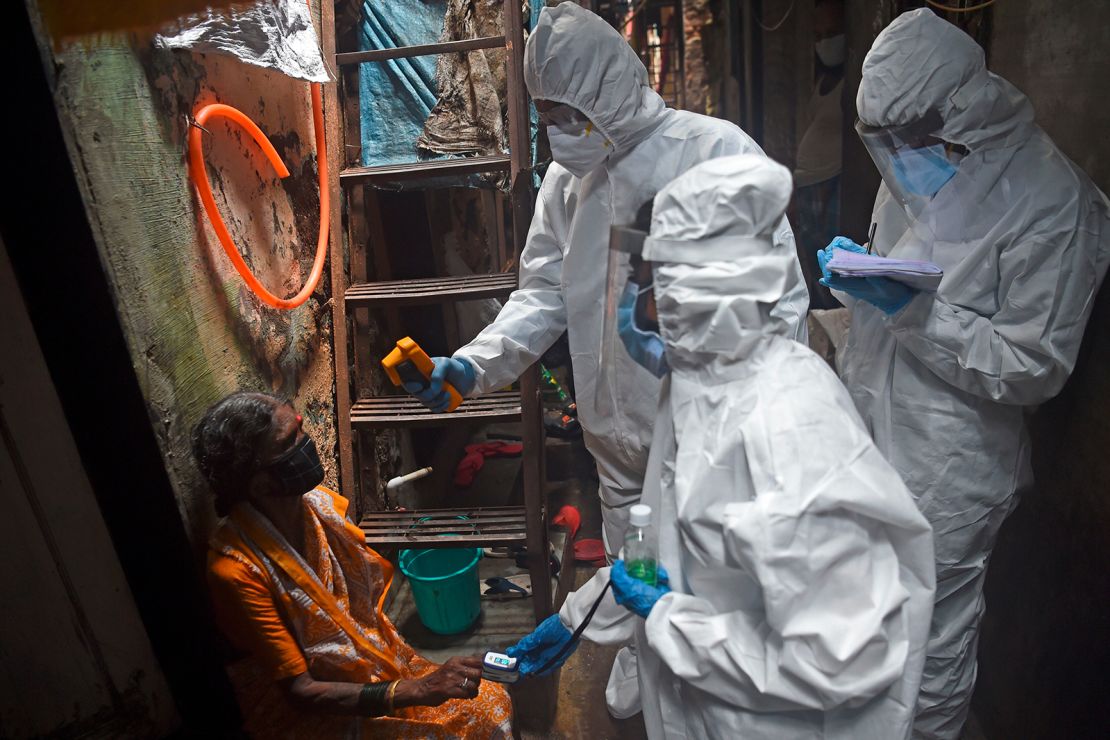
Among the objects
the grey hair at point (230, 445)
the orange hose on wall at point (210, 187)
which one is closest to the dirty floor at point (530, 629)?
the grey hair at point (230, 445)

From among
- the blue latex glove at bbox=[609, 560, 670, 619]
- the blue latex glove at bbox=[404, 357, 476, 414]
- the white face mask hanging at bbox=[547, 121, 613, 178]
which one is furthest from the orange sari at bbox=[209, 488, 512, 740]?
the white face mask hanging at bbox=[547, 121, 613, 178]

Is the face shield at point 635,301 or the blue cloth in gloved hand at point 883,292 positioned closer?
the face shield at point 635,301

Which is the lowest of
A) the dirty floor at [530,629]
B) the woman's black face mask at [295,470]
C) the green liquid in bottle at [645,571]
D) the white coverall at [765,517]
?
the dirty floor at [530,629]

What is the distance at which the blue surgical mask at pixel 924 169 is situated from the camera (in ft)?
5.48

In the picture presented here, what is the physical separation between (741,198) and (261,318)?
1.57 metres

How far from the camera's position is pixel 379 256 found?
294 centimetres

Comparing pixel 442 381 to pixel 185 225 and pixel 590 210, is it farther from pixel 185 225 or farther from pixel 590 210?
pixel 185 225

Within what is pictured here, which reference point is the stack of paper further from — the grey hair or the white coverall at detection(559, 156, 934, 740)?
the grey hair

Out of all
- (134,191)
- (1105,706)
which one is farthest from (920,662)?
(134,191)

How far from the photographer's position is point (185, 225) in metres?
1.69

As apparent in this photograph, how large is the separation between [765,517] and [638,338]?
50 centimetres

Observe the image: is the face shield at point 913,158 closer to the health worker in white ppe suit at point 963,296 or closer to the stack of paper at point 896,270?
the health worker in white ppe suit at point 963,296

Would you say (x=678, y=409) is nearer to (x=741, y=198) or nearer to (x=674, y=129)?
(x=741, y=198)

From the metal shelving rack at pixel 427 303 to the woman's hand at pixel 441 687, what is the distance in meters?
0.56
